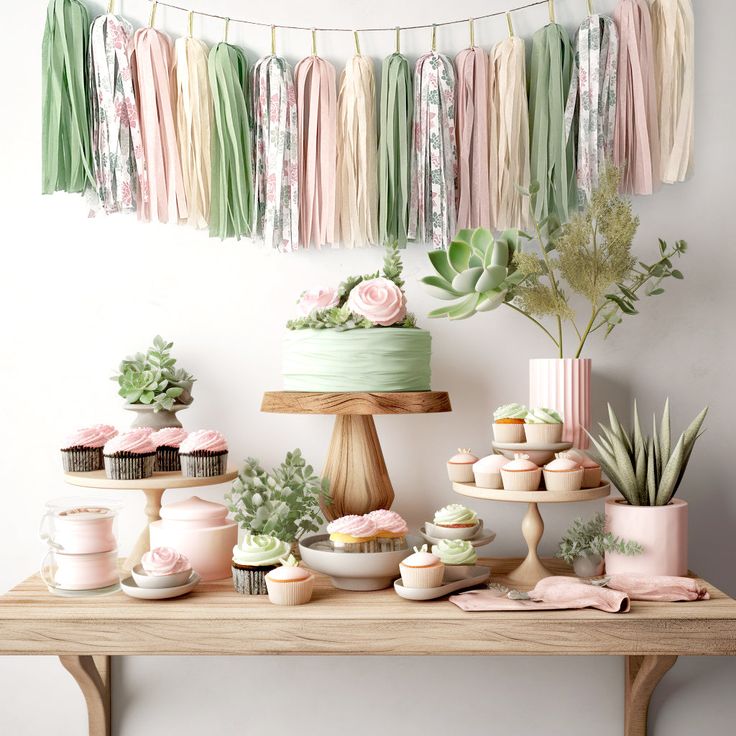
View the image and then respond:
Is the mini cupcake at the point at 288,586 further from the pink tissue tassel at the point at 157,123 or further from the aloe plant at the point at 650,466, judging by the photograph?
the pink tissue tassel at the point at 157,123

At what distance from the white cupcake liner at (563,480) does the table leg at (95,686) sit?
957 mm

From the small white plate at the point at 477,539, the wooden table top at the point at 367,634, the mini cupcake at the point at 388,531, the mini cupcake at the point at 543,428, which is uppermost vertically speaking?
the mini cupcake at the point at 543,428

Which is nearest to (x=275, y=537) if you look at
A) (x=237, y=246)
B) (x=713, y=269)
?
(x=237, y=246)

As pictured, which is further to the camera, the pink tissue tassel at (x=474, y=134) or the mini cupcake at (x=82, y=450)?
the pink tissue tassel at (x=474, y=134)

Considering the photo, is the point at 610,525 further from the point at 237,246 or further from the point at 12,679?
the point at 12,679

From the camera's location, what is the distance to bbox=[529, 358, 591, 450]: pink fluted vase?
1.45 metres

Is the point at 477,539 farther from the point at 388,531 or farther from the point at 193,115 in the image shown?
the point at 193,115

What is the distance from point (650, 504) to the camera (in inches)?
53.0

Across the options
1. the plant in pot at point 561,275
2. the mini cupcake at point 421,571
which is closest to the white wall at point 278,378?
the plant in pot at point 561,275

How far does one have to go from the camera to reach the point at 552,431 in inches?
53.4

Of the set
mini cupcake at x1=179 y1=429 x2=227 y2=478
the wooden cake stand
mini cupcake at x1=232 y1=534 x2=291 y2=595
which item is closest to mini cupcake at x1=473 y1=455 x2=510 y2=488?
the wooden cake stand

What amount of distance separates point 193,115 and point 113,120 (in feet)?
0.53

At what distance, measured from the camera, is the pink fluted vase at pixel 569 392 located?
57.2 inches

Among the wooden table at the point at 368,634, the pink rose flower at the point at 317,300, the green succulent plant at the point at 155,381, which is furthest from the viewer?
the green succulent plant at the point at 155,381
